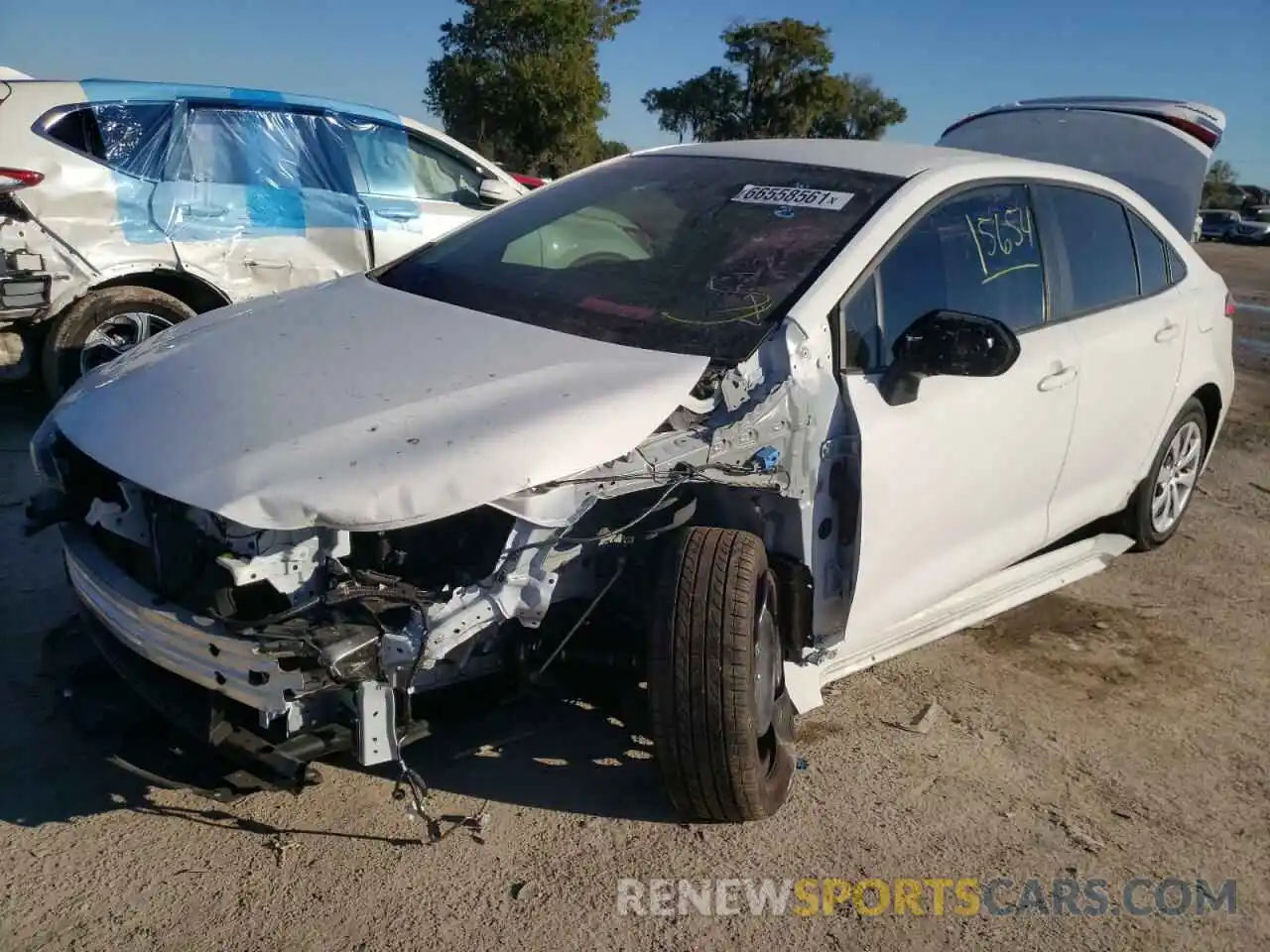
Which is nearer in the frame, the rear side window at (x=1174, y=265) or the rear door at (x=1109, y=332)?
the rear door at (x=1109, y=332)

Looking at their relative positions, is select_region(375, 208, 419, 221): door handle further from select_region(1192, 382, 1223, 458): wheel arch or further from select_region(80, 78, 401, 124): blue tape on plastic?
select_region(1192, 382, 1223, 458): wheel arch

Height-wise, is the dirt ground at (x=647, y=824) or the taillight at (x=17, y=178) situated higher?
the taillight at (x=17, y=178)

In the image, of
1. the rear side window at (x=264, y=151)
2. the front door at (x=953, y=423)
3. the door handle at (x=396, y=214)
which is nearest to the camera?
the front door at (x=953, y=423)

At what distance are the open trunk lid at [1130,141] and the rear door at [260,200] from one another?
4078 millimetres

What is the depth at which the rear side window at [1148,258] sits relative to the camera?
4422 mm

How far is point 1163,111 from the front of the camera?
694cm

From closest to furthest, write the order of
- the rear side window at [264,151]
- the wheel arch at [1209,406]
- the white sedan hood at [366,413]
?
1. the white sedan hood at [366,413]
2. the wheel arch at [1209,406]
3. the rear side window at [264,151]

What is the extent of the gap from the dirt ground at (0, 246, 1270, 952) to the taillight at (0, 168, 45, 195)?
2588mm

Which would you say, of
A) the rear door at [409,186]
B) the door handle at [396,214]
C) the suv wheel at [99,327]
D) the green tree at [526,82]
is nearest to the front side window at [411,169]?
the rear door at [409,186]

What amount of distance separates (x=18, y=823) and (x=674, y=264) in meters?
2.34

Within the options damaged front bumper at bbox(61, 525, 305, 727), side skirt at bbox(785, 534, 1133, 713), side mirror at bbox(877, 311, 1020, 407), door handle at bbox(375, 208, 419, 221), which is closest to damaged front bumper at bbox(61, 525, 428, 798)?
damaged front bumper at bbox(61, 525, 305, 727)

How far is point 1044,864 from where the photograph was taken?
2848 mm

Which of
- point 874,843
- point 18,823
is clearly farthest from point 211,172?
point 874,843

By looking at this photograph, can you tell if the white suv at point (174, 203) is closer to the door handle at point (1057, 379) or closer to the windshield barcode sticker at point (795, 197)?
the windshield barcode sticker at point (795, 197)
